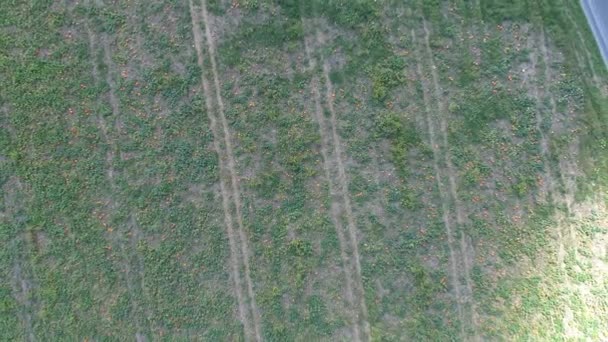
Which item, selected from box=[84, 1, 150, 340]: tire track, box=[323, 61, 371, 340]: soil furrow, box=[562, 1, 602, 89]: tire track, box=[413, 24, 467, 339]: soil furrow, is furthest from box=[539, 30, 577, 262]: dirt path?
box=[84, 1, 150, 340]: tire track

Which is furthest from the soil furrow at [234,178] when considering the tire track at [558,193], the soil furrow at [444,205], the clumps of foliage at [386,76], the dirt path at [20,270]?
the tire track at [558,193]

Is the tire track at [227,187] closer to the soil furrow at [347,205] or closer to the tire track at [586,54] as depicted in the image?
Result: the soil furrow at [347,205]

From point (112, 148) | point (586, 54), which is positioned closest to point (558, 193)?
point (586, 54)

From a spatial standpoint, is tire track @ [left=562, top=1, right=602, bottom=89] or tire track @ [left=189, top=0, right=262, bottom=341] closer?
tire track @ [left=189, top=0, right=262, bottom=341]

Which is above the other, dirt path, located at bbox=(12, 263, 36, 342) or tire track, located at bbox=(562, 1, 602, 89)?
tire track, located at bbox=(562, 1, 602, 89)

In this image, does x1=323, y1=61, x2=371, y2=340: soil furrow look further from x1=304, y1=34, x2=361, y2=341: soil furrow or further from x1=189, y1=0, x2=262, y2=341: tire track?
x1=189, y1=0, x2=262, y2=341: tire track

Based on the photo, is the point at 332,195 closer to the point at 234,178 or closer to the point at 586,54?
the point at 234,178
